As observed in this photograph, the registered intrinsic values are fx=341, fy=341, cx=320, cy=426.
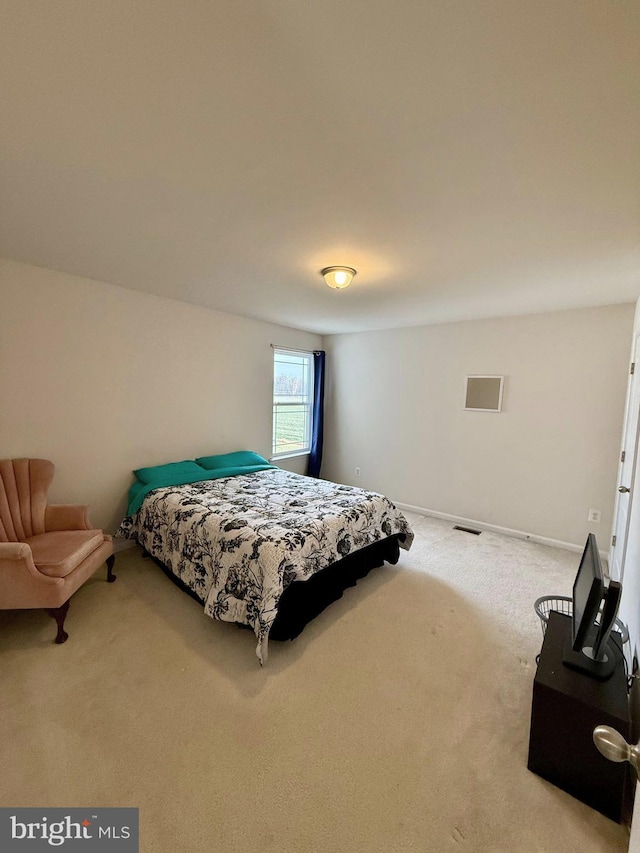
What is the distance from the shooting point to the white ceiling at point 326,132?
2.79 feet

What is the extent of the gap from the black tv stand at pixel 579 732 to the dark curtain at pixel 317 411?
3925mm

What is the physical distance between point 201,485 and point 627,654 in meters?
3.08

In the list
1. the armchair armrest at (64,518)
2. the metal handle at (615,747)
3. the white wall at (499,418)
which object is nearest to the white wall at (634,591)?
the metal handle at (615,747)

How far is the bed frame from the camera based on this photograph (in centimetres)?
202

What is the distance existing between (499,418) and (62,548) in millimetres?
4031

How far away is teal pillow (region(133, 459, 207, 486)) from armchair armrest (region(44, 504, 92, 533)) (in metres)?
0.58

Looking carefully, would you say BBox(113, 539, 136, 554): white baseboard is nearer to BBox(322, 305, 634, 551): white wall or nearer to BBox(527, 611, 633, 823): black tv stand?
BBox(322, 305, 634, 551): white wall

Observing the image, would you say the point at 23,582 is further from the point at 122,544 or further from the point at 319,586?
the point at 319,586

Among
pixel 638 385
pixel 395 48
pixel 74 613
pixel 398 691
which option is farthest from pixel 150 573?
pixel 638 385

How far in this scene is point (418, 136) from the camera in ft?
3.91

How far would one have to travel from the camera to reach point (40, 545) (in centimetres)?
224

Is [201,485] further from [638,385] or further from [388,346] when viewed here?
[638,385]

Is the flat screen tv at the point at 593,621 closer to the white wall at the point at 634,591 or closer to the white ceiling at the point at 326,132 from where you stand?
the white wall at the point at 634,591

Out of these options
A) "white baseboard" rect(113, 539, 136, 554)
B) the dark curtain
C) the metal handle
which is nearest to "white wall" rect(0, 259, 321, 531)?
"white baseboard" rect(113, 539, 136, 554)
